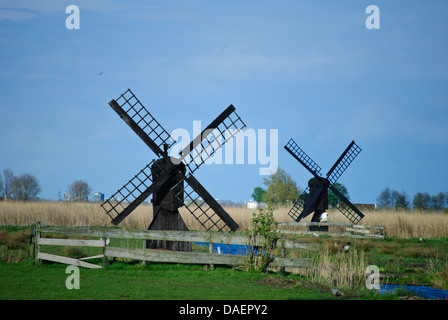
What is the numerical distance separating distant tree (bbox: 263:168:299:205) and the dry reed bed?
3964 cm

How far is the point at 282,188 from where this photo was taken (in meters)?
80.1

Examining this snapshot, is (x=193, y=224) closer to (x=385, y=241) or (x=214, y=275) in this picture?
(x=385, y=241)

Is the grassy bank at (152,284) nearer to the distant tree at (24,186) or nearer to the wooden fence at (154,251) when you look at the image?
the wooden fence at (154,251)

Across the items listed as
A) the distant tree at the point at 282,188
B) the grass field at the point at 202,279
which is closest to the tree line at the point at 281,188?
the distant tree at the point at 282,188

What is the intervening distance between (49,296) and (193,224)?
78.0ft

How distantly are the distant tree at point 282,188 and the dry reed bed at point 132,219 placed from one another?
130 ft

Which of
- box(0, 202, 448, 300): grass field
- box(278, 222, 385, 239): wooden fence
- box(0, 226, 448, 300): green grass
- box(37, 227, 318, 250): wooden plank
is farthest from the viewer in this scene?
box(278, 222, 385, 239): wooden fence

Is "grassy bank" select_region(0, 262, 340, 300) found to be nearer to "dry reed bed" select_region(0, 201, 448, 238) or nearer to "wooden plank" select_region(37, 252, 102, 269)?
"wooden plank" select_region(37, 252, 102, 269)

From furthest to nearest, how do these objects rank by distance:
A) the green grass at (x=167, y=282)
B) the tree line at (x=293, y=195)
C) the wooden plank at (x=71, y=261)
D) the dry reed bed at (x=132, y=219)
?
1. the tree line at (x=293, y=195)
2. the dry reed bed at (x=132, y=219)
3. the wooden plank at (x=71, y=261)
4. the green grass at (x=167, y=282)

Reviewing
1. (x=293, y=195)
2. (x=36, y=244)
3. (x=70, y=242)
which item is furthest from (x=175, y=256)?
(x=293, y=195)

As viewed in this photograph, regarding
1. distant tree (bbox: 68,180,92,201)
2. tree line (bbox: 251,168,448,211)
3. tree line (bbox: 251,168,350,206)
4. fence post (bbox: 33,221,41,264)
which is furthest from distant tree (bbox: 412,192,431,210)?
fence post (bbox: 33,221,41,264)

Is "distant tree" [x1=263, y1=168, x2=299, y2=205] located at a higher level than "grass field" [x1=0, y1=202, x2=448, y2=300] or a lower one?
higher

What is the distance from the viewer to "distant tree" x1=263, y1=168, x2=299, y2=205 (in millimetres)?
79175

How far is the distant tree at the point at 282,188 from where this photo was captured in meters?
79.2
